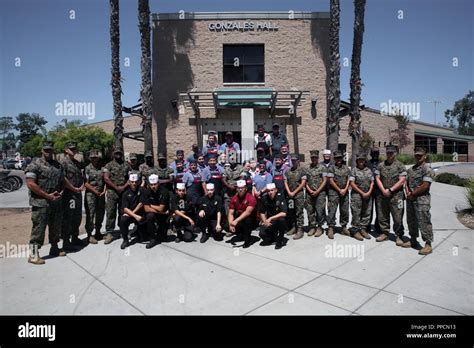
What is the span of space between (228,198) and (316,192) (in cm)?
204

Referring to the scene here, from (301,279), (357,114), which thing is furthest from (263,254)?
(357,114)

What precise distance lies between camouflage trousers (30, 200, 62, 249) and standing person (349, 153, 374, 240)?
579 cm

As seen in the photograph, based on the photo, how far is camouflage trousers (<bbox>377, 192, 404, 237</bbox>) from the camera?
5.68 m

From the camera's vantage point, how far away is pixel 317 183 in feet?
20.7

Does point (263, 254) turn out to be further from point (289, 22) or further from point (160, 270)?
point (289, 22)

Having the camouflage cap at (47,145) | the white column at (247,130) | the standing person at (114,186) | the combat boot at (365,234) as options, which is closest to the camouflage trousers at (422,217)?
the combat boot at (365,234)

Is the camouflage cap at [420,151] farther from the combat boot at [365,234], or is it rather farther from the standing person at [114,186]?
the standing person at [114,186]

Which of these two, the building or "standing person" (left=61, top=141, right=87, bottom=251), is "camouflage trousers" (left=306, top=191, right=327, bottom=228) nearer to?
"standing person" (left=61, top=141, right=87, bottom=251)

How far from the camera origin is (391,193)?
569 cm

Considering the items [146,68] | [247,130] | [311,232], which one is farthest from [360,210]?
[146,68]

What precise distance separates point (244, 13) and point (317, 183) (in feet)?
33.9

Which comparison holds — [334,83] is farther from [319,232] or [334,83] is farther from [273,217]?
[273,217]

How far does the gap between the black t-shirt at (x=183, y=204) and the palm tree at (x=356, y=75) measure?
8.00 meters

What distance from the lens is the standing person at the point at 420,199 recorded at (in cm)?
518
